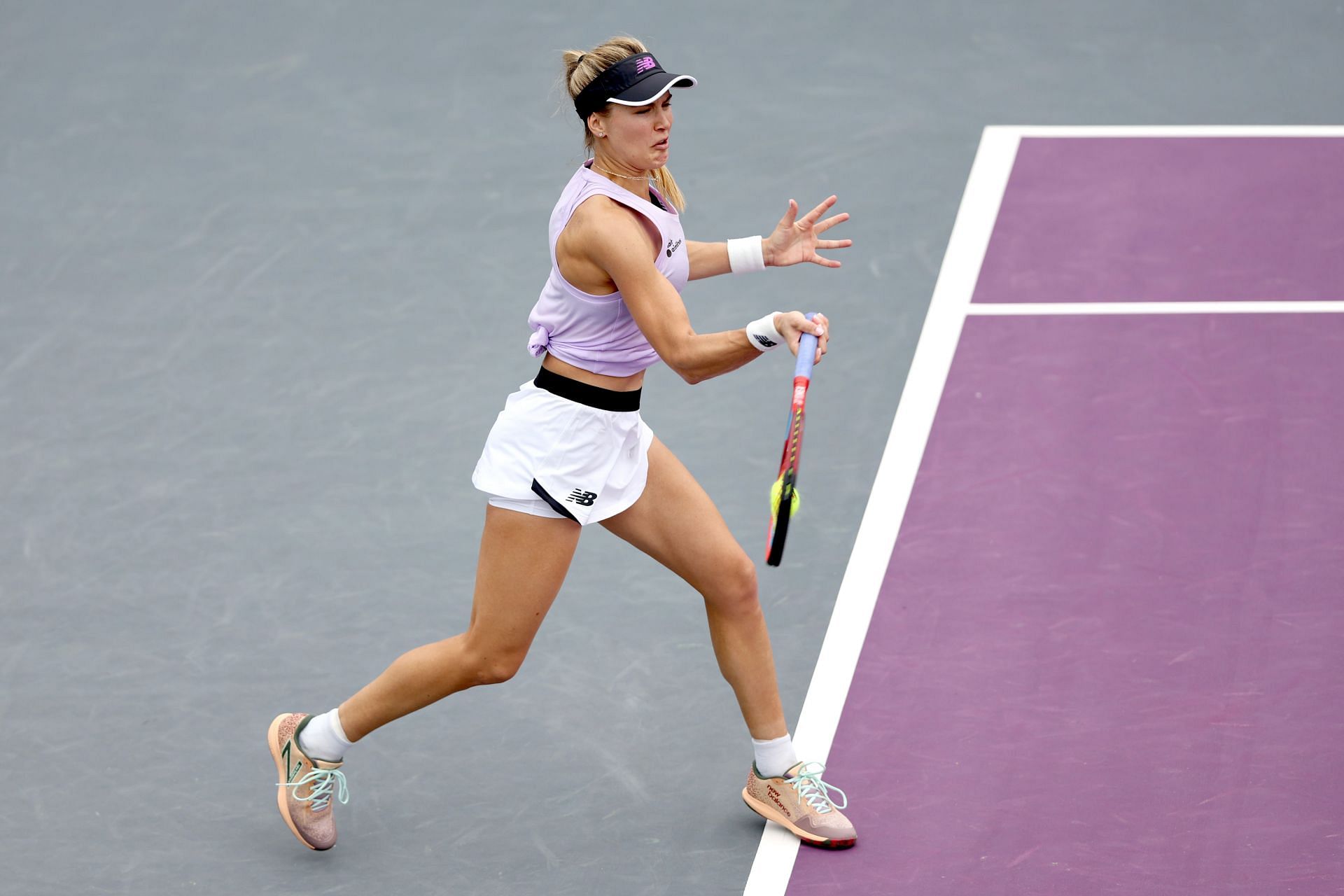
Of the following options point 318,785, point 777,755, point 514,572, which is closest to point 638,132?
point 514,572

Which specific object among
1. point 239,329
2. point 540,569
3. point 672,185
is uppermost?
point 672,185

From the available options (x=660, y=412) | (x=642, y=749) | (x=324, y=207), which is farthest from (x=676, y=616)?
(x=324, y=207)

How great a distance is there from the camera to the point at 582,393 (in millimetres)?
4504

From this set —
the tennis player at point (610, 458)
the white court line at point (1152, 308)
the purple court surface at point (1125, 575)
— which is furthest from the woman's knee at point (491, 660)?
the white court line at point (1152, 308)

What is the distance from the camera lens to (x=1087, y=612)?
18.4 ft

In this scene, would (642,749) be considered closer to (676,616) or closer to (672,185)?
(676,616)

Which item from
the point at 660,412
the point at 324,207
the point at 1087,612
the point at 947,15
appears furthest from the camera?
the point at 947,15

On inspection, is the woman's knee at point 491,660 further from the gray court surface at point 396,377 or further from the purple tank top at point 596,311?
the purple tank top at point 596,311

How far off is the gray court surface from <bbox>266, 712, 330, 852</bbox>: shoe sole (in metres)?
0.07

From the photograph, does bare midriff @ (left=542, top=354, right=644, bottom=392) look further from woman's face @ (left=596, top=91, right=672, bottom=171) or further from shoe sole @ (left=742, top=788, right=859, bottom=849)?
shoe sole @ (left=742, top=788, right=859, bottom=849)

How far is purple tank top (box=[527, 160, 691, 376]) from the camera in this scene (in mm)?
4344

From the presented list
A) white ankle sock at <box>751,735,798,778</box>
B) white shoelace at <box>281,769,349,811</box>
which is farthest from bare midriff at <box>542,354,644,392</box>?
white shoelace at <box>281,769,349,811</box>

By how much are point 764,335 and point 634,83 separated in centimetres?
74

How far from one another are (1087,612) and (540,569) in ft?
6.65
